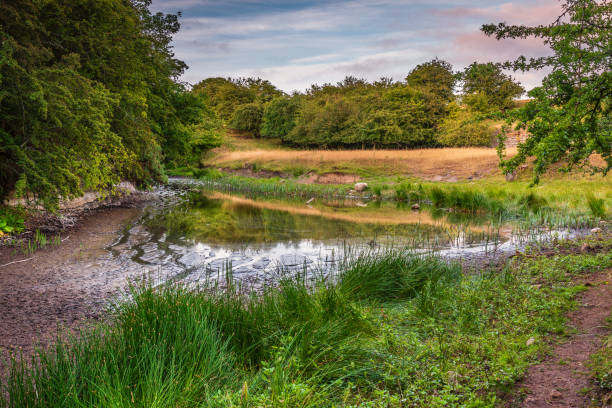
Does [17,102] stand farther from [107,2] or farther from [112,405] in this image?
[112,405]

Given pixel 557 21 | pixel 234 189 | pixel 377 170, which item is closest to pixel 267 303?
pixel 557 21

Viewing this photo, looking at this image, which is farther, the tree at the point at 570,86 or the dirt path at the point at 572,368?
the tree at the point at 570,86

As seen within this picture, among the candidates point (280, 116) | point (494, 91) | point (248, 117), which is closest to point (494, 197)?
point (494, 91)

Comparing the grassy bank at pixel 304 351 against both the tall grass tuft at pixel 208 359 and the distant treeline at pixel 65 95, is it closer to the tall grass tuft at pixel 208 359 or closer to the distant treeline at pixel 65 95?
the tall grass tuft at pixel 208 359

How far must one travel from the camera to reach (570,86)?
19.5ft

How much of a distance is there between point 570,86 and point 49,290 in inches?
326

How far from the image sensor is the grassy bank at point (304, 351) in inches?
103

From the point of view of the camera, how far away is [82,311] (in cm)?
521

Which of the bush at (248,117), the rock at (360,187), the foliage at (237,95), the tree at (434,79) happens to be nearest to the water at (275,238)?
the rock at (360,187)

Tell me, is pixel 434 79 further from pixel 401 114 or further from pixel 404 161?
pixel 404 161

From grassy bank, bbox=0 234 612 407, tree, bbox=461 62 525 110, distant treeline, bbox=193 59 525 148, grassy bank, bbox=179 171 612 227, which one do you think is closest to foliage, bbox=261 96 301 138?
distant treeline, bbox=193 59 525 148

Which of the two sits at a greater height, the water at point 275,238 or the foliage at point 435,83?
the foliage at point 435,83

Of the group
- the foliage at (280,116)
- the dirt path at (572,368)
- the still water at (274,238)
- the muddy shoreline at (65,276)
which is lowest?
the still water at (274,238)

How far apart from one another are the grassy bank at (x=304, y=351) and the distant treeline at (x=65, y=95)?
17.0ft
